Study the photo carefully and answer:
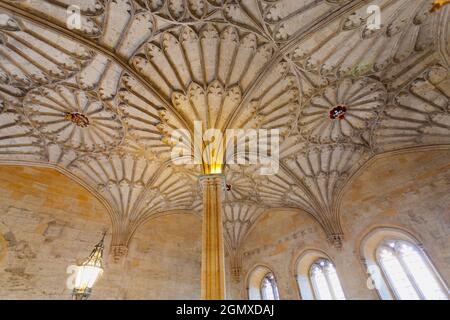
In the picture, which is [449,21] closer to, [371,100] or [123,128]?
[371,100]

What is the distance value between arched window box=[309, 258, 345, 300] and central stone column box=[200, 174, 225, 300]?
7.01 meters

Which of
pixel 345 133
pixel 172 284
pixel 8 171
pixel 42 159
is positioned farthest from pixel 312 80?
pixel 8 171

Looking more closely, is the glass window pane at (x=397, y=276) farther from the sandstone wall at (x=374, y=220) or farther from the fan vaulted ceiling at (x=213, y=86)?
the fan vaulted ceiling at (x=213, y=86)

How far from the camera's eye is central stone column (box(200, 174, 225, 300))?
521 centimetres

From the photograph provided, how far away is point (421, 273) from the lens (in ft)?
28.7

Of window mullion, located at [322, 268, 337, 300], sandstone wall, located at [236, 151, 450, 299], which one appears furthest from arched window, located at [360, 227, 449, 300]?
window mullion, located at [322, 268, 337, 300]

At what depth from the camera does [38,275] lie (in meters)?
9.02

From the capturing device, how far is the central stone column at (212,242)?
205 inches

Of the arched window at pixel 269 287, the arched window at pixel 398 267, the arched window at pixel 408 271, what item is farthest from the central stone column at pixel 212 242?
the arched window at pixel 269 287

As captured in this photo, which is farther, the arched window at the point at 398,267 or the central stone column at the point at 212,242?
the arched window at the point at 398,267

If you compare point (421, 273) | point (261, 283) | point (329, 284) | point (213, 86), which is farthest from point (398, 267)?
point (213, 86)

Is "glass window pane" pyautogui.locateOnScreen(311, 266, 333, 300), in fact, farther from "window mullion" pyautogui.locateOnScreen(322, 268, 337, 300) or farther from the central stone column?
the central stone column

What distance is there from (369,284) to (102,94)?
11.7 m

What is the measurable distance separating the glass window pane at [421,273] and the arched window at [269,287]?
220 inches
